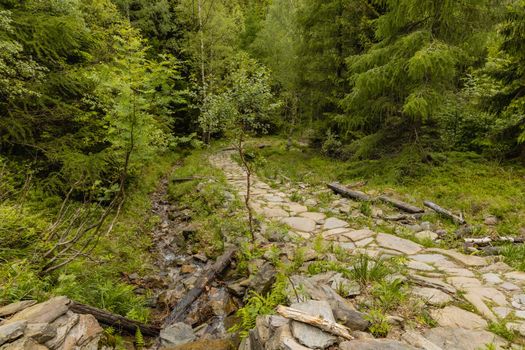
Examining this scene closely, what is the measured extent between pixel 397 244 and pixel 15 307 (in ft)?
18.3

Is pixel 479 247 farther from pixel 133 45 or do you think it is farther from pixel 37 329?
pixel 133 45

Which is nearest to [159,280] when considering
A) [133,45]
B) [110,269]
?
[110,269]

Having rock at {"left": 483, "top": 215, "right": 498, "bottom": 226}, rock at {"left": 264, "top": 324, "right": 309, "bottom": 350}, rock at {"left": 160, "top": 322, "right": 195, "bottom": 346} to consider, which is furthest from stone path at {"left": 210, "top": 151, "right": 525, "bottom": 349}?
rock at {"left": 160, "top": 322, "right": 195, "bottom": 346}

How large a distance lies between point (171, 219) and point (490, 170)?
29.4 feet

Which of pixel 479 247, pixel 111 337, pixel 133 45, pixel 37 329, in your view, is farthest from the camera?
pixel 133 45

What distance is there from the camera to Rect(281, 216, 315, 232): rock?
20.6 ft

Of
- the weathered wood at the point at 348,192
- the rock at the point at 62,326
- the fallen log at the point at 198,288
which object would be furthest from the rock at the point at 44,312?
the weathered wood at the point at 348,192

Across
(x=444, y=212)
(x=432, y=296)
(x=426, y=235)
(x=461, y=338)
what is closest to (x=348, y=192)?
(x=444, y=212)

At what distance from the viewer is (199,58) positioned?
767 inches

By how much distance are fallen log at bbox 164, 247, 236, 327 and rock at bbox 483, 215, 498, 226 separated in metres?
5.16

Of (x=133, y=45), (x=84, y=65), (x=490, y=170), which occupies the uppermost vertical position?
(x=133, y=45)

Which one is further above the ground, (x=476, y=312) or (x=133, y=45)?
(x=133, y=45)

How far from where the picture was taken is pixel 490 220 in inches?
236

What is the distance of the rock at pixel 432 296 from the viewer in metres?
3.41
